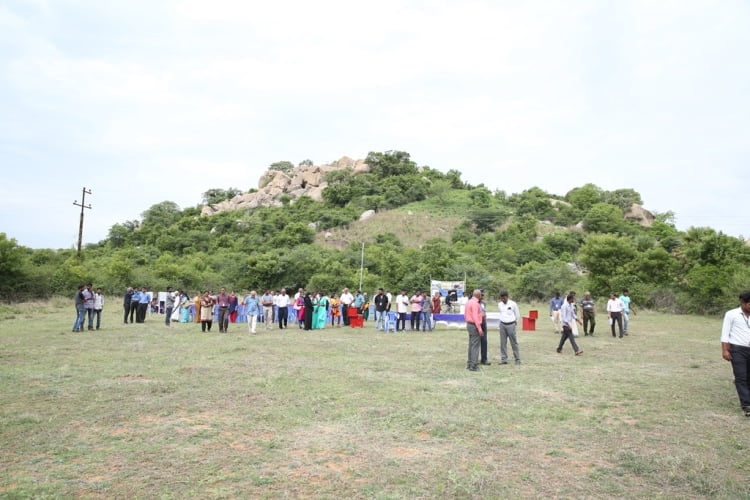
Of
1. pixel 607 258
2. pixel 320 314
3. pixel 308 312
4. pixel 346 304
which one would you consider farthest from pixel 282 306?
pixel 607 258

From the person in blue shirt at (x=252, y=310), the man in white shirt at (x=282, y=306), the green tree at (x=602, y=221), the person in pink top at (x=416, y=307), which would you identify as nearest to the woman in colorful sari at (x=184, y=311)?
the man in white shirt at (x=282, y=306)

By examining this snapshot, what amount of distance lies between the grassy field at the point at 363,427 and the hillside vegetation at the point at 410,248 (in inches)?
912

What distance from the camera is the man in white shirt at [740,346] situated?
6.39 meters

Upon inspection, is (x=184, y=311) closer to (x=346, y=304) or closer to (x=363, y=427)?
(x=346, y=304)

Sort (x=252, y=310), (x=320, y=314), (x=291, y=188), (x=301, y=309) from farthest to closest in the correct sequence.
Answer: (x=291, y=188) < (x=301, y=309) < (x=320, y=314) < (x=252, y=310)

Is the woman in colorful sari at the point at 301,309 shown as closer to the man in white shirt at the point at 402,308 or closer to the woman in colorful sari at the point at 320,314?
the woman in colorful sari at the point at 320,314

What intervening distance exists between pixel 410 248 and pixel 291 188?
53.2 m

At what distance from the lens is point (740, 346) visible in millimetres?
6465

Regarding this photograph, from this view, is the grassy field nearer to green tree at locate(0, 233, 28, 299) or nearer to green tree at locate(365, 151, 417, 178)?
green tree at locate(0, 233, 28, 299)

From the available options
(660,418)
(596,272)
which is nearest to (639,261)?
(596,272)

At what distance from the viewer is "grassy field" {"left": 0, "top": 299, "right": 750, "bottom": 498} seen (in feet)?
13.6

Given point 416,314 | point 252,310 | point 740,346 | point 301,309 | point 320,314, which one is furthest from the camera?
point 301,309

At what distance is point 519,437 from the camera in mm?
5395

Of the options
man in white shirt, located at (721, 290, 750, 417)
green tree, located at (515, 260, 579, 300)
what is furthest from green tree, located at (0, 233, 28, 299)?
man in white shirt, located at (721, 290, 750, 417)
